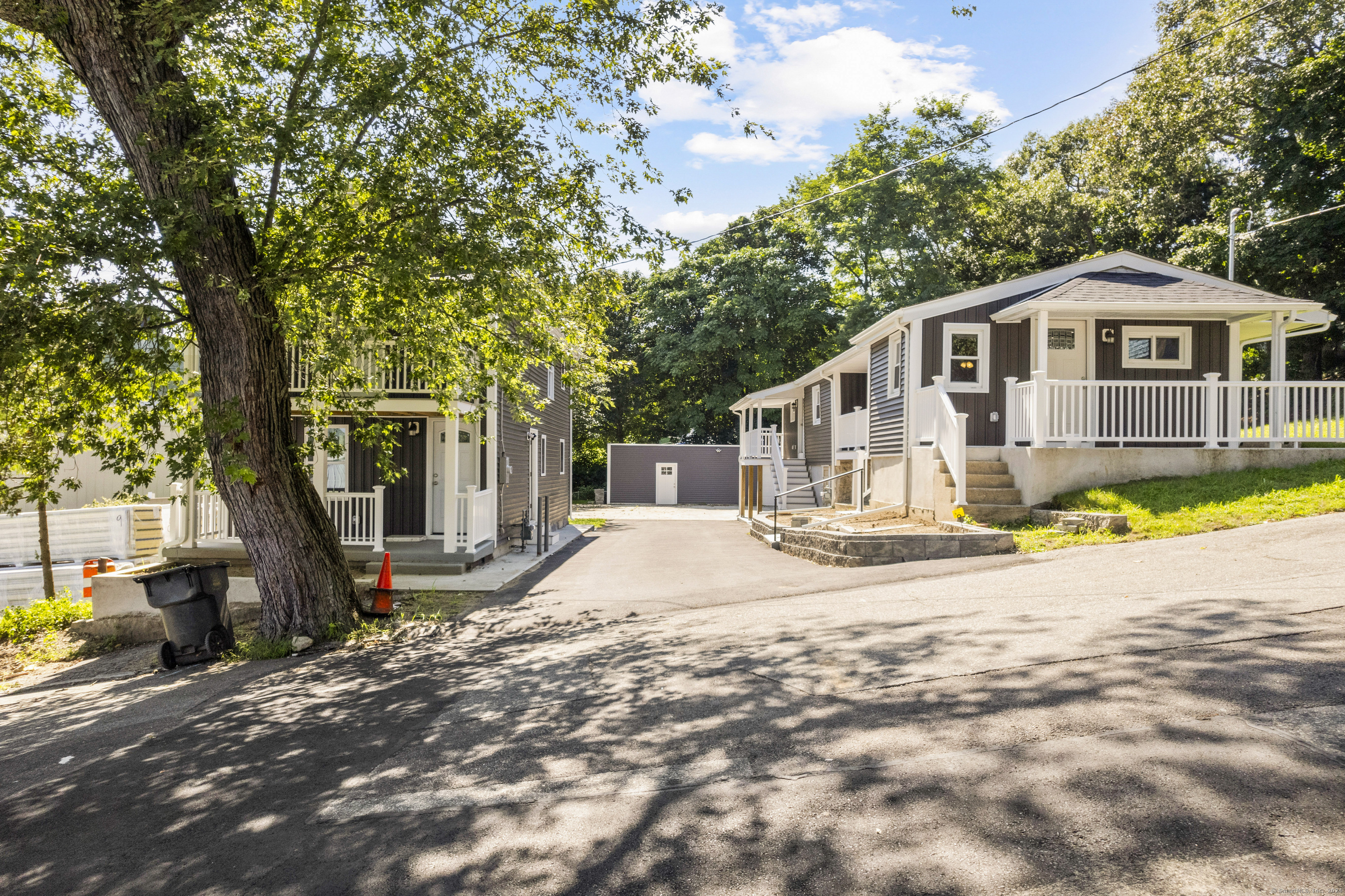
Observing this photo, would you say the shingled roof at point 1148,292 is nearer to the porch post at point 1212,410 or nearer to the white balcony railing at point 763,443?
the porch post at point 1212,410

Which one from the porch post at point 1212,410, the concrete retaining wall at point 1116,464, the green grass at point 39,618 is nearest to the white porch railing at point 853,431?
the concrete retaining wall at point 1116,464

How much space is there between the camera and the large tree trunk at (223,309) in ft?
24.6

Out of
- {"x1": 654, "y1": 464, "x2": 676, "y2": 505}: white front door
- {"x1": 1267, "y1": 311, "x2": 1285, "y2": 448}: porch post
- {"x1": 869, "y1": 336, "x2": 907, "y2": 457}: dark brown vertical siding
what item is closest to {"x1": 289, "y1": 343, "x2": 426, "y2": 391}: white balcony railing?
{"x1": 869, "y1": 336, "x2": 907, "y2": 457}: dark brown vertical siding

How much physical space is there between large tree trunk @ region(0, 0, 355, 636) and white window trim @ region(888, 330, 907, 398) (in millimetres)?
11363

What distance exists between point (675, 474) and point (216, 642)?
1205 inches

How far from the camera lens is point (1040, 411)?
12797 millimetres

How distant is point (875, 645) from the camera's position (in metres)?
6.18

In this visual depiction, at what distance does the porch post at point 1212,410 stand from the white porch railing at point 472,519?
11.6 m

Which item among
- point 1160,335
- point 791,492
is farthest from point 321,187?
point 1160,335

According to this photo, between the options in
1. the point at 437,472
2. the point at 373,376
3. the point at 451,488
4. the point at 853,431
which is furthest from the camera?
the point at 853,431

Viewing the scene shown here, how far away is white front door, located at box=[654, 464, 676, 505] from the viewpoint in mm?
38844

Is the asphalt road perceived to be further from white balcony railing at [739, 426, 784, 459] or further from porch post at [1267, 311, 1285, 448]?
white balcony railing at [739, 426, 784, 459]

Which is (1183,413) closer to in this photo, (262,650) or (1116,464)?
(1116,464)

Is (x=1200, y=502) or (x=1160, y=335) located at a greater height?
(x=1160, y=335)
